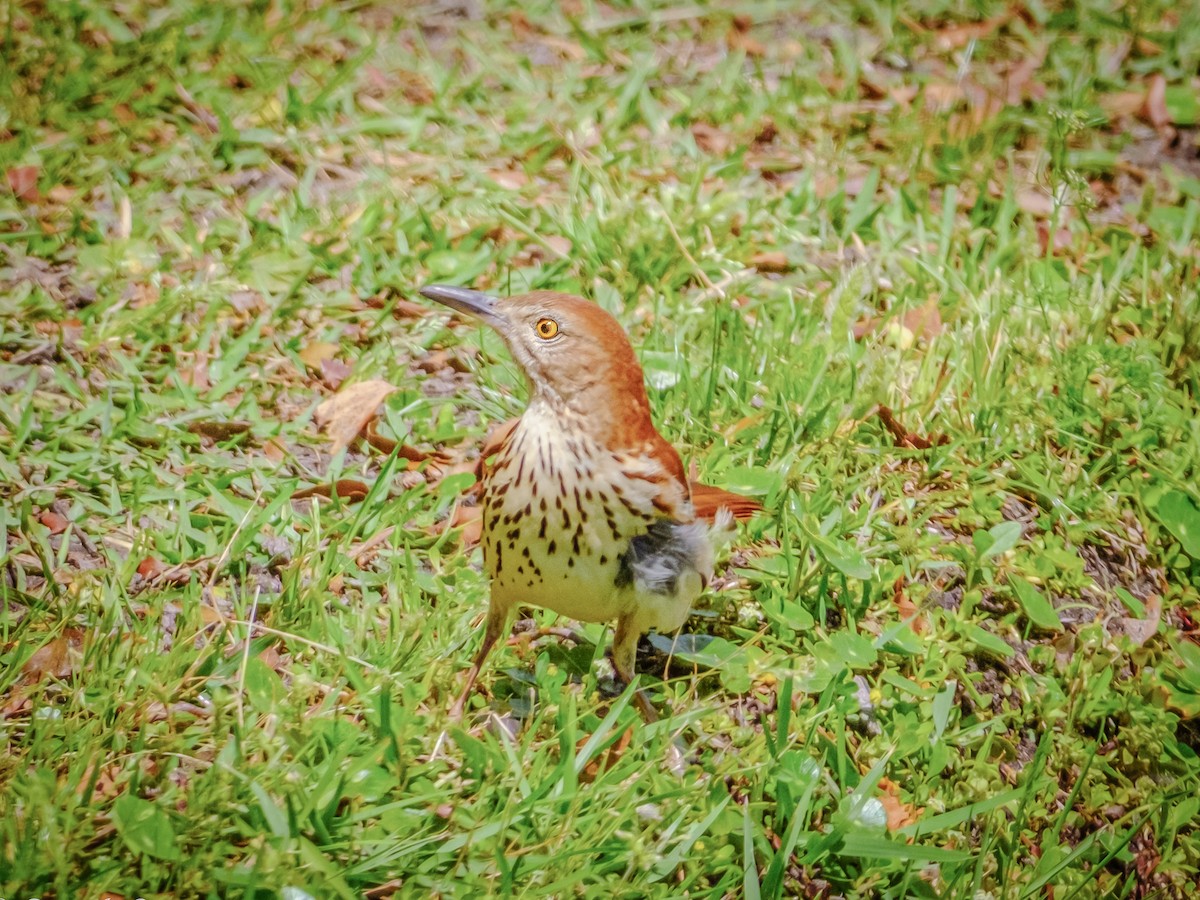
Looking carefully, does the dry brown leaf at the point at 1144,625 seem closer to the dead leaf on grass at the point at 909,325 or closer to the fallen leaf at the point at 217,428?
the dead leaf on grass at the point at 909,325

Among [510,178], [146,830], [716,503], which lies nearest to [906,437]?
[716,503]

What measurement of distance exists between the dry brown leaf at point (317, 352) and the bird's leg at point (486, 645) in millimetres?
1606

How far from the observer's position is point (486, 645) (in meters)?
3.01

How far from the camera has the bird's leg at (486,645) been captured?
2959 millimetres

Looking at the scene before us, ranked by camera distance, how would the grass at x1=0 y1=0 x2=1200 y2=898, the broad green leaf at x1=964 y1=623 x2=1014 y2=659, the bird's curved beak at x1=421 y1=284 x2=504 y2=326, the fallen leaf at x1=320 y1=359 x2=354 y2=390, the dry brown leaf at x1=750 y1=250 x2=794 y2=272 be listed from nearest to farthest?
the grass at x1=0 y1=0 x2=1200 y2=898 → the bird's curved beak at x1=421 y1=284 x2=504 y2=326 → the broad green leaf at x1=964 y1=623 x2=1014 y2=659 → the fallen leaf at x1=320 y1=359 x2=354 y2=390 → the dry brown leaf at x1=750 y1=250 x2=794 y2=272

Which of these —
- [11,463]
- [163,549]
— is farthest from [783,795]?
[11,463]

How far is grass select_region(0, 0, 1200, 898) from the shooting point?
2744mm

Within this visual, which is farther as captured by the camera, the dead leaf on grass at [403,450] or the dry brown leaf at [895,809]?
the dead leaf on grass at [403,450]

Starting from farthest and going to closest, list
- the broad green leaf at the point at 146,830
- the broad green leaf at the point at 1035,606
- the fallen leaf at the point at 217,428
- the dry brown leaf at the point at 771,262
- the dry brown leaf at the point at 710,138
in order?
the dry brown leaf at the point at 710,138
the dry brown leaf at the point at 771,262
the fallen leaf at the point at 217,428
the broad green leaf at the point at 1035,606
the broad green leaf at the point at 146,830

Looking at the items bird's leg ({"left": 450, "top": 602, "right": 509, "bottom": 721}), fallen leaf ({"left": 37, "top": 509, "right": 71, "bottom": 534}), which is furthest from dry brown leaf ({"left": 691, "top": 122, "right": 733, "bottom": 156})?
fallen leaf ({"left": 37, "top": 509, "right": 71, "bottom": 534})

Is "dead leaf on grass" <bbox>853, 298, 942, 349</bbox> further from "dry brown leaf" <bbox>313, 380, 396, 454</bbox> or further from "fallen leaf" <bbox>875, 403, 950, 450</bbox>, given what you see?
Result: "dry brown leaf" <bbox>313, 380, 396, 454</bbox>

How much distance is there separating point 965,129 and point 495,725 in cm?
381

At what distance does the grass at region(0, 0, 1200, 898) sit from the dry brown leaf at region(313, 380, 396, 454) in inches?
3.0

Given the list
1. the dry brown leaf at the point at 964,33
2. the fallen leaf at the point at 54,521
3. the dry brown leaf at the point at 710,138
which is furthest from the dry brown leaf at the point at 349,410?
the dry brown leaf at the point at 964,33
